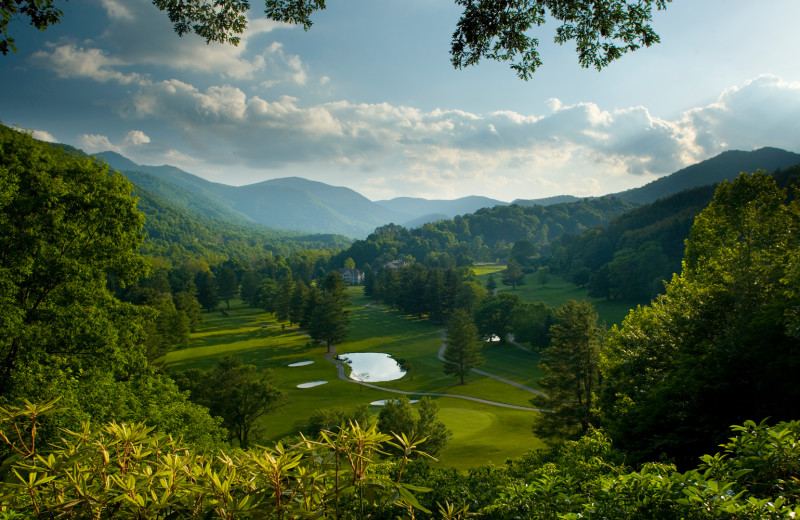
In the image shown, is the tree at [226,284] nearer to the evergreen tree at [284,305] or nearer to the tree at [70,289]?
the evergreen tree at [284,305]

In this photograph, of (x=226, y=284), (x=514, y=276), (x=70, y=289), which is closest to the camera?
(x=70, y=289)

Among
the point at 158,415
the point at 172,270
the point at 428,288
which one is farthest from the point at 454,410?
the point at 172,270

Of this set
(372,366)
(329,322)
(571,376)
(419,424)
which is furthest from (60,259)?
(329,322)

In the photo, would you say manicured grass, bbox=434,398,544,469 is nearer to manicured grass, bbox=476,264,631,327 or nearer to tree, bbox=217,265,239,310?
manicured grass, bbox=476,264,631,327

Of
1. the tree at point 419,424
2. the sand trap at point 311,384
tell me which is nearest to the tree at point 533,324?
the sand trap at point 311,384

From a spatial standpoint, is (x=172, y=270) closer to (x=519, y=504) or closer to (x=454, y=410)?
(x=454, y=410)

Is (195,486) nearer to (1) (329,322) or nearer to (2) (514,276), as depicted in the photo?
(1) (329,322)
